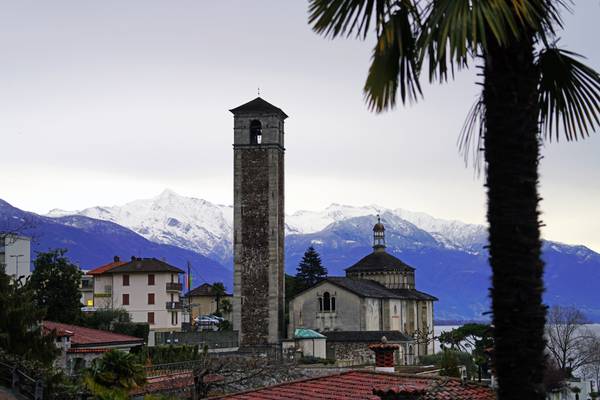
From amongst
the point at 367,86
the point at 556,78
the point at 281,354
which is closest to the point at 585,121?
the point at 556,78

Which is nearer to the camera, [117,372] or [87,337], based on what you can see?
[117,372]

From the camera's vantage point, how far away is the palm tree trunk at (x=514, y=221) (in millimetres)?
6930

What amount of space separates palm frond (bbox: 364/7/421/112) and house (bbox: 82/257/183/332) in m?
79.0

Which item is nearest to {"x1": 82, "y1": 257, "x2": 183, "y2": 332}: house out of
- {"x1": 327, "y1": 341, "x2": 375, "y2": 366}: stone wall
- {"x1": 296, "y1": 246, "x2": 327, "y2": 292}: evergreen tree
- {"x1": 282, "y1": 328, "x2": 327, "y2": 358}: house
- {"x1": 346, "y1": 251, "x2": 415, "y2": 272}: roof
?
{"x1": 282, "y1": 328, "x2": 327, "y2": 358}: house

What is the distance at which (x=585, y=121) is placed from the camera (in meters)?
8.14

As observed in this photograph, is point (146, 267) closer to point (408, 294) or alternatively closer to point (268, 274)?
point (268, 274)

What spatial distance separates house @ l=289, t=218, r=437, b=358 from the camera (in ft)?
269

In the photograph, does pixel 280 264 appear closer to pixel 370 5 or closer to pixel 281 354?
pixel 281 354

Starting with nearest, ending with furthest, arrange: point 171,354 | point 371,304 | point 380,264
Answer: point 171,354 → point 371,304 → point 380,264

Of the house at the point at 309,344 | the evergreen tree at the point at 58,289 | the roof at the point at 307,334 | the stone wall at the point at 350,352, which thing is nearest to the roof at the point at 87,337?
the evergreen tree at the point at 58,289

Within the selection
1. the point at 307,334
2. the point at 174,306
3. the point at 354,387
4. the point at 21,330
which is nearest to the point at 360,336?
the point at 307,334

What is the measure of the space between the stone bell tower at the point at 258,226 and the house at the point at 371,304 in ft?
13.2

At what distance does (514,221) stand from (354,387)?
15.2 metres

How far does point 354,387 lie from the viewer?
21.7m
